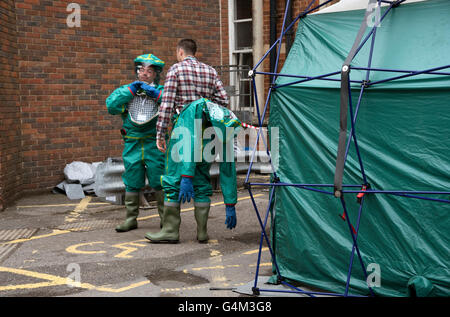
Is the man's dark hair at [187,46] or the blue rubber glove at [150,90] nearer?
the man's dark hair at [187,46]

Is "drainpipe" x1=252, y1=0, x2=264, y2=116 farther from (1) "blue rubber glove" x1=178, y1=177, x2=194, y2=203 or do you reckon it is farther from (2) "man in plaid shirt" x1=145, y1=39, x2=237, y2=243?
(1) "blue rubber glove" x1=178, y1=177, x2=194, y2=203

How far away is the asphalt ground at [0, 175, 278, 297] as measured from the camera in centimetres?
483

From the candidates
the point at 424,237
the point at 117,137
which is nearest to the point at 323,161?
the point at 424,237

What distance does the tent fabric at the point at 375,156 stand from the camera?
4082 mm

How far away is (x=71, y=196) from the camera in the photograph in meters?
9.23

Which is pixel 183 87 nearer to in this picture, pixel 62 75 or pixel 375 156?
pixel 375 156

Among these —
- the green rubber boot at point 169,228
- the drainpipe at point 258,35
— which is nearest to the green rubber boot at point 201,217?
the green rubber boot at point 169,228

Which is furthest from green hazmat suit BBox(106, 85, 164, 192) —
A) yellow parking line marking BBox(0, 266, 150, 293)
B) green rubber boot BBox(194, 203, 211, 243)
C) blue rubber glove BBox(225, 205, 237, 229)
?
yellow parking line marking BBox(0, 266, 150, 293)

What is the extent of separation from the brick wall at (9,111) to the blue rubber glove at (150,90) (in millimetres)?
2903

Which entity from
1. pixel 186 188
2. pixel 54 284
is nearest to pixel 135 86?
pixel 186 188

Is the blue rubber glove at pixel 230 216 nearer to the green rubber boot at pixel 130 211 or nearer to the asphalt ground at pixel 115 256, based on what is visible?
the asphalt ground at pixel 115 256

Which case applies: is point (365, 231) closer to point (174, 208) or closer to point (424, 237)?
point (424, 237)

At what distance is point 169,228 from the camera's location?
247 inches

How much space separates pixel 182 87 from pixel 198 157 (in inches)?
30.7
